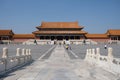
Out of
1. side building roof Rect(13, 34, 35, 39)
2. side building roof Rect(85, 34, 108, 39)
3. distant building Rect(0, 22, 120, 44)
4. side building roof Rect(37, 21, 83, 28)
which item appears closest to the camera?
distant building Rect(0, 22, 120, 44)

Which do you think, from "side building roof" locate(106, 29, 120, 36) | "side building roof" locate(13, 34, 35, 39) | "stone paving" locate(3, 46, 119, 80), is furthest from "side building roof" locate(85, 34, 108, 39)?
"stone paving" locate(3, 46, 119, 80)

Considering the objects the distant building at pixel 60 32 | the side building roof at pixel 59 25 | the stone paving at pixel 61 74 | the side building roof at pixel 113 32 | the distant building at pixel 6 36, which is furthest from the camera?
the side building roof at pixel 59 25

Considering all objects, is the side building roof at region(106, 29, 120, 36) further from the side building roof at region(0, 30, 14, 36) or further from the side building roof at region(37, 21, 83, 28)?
the side building roof at region(0, 30, 14, 36)

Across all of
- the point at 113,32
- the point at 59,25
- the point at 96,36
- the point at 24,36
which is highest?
the point at 59,25

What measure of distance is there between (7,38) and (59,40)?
749 inches

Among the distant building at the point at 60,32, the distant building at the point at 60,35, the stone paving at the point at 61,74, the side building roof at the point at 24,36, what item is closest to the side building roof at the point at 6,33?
the distant building at the point at 60,35

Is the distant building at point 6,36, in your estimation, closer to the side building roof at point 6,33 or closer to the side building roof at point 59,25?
the side building roof at point 6,33

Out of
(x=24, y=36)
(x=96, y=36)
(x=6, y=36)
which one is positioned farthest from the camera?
(x=96, y=36)

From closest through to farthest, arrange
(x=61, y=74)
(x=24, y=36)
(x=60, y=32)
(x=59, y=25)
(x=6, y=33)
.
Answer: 1. (x=61, y=74)
2. (x=60, y=32)
3. (x=6, y=33)
4. (x=24, y=36)
5. (x=59, y=25)

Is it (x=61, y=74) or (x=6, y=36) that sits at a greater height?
(x=6, y=36)

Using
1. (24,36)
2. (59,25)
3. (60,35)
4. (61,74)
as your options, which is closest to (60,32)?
(60,35)

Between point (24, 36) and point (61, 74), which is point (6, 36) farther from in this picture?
point (61, 74)

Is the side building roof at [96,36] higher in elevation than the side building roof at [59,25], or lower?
lower

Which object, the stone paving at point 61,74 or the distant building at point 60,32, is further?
the distant building at point 60,32
